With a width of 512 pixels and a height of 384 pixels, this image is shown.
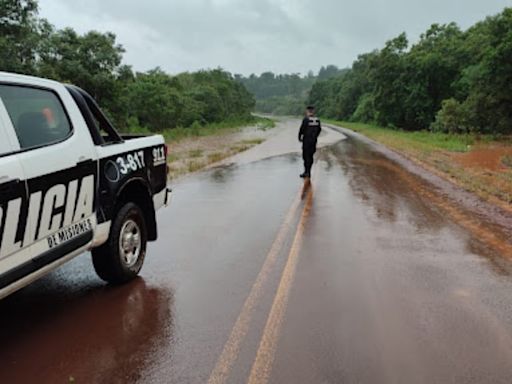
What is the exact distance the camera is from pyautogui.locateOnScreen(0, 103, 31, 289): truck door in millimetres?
3233

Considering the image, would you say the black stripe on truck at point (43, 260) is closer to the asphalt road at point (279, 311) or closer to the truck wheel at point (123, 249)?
the truck wheel at point (123, 249)

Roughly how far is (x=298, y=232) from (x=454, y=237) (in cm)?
231

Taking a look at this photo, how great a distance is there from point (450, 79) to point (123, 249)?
49.4 m

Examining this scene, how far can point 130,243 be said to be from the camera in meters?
5.10

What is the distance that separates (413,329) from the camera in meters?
4.00

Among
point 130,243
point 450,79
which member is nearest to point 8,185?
point 130,243

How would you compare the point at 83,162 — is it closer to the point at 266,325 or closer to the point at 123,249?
the point at 123,249

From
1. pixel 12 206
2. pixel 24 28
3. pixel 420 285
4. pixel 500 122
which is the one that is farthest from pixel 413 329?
pixel 500 122

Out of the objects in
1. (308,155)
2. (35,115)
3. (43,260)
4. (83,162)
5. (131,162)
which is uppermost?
(35,115)

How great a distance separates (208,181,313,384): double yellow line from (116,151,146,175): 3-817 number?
1784mm

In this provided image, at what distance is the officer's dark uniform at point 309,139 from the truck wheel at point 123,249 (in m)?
8.08

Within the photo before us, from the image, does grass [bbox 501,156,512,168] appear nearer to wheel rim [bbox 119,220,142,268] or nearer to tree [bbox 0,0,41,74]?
wheel rim [bbox 119,220,142,268]

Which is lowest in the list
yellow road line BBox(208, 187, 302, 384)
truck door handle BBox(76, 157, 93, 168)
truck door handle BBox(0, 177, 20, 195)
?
yellow road line BBox(208, 187, 302, 384)

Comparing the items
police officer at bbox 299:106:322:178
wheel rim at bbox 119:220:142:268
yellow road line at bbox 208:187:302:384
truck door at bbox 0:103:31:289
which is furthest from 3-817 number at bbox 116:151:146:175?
police officer at bbox 299:106:322:178
